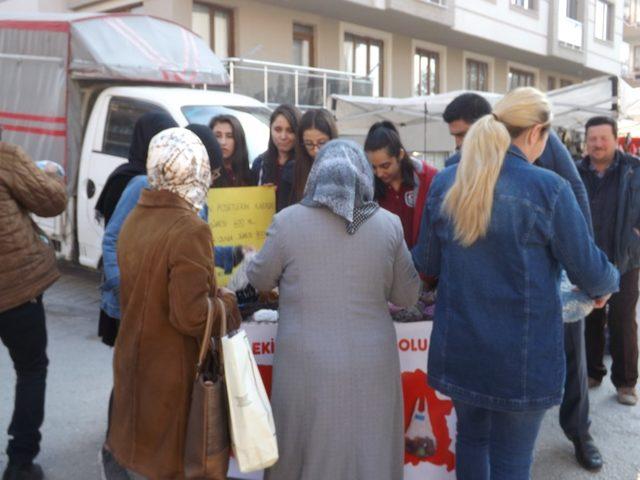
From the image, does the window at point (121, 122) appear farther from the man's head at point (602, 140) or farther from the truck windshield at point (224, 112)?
the man's head at point (602, 140)

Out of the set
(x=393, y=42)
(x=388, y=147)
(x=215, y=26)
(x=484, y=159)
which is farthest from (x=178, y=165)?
(x=393, y=42)

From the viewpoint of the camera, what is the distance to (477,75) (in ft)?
74.0

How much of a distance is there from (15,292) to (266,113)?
510cm

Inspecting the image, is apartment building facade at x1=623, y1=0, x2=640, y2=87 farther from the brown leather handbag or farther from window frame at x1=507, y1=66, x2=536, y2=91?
the brown leather handbag

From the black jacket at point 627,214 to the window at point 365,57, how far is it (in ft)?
41.6

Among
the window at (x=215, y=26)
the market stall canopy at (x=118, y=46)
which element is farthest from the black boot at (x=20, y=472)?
the window at (x=215, y=26)

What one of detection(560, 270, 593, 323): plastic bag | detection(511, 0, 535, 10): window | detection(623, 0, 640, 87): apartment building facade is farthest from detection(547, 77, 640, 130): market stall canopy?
detection(623, 0, 640, 87): apartment building facade

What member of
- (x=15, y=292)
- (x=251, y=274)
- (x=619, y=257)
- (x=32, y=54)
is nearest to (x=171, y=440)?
(x=251, y=274)

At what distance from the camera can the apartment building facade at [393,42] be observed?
13797 mm

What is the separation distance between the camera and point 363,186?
264 cm

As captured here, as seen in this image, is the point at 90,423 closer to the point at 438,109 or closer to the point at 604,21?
the point at 438,109

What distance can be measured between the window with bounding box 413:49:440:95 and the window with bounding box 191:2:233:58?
6.72 metres

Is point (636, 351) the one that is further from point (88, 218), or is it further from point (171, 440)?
point (88, 218)

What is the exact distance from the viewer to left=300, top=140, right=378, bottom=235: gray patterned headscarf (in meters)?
2.56
